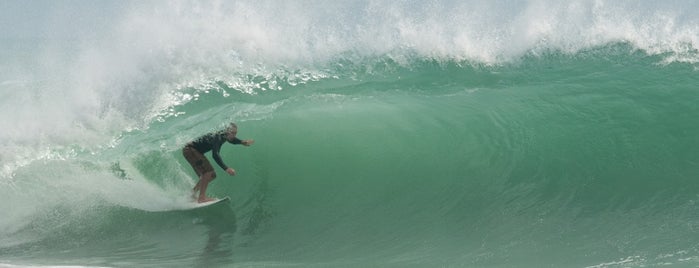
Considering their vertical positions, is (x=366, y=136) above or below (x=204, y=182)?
above

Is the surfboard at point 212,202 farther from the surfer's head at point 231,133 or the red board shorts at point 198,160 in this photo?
the surfer's head at point 231,133

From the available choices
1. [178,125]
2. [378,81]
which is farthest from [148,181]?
[378,81]

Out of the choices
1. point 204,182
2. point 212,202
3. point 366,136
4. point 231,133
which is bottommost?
point 212,202

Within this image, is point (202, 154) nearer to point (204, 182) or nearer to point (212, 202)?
point (204, 182)

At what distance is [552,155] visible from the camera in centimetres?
860

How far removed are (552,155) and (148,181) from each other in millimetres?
5089

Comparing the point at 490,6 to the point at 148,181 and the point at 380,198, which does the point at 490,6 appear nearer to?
the point at 380,198

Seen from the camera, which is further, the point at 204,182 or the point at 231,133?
Answer: the point at 204,182

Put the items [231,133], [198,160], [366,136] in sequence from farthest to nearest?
[366,136], [198,160], [231,133]

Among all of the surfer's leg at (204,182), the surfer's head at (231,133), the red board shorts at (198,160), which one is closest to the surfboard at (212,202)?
the surfer's leg at (204,182)

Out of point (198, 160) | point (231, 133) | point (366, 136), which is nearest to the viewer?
point (231, 133)

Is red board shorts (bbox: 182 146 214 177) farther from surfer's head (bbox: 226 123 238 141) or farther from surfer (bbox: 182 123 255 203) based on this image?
surfer's head (bbox: 226 123 238 141)

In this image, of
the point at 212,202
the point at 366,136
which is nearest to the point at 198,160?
the point at 212,202

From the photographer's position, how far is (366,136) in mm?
9570
